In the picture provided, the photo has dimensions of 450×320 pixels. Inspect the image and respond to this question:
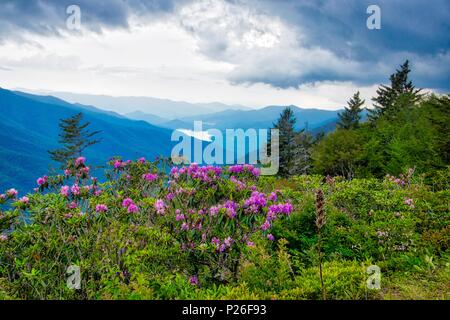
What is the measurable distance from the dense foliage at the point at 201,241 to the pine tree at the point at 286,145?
36192mm

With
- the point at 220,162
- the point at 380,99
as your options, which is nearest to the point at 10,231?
the point at 220,162

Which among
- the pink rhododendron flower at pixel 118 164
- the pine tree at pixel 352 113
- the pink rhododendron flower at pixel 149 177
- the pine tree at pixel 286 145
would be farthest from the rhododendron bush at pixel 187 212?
the pine tree at pixel 352 113

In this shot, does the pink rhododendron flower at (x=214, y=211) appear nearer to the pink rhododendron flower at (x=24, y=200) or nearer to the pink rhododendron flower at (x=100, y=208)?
the pink rhododendron flower at (x=100, y=208)

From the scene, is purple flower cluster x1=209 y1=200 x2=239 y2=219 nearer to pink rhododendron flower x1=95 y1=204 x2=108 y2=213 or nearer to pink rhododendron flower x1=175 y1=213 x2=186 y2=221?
pink rhododendron flower x1=175 y1=213 x2=186 y2=221

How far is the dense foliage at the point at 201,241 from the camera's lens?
3.82 meters

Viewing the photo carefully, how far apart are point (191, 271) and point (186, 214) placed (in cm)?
75

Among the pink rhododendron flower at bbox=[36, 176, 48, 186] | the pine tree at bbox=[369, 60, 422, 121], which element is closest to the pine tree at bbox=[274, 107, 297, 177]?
the pine tree at bbox=[369, 60, 422, 121]

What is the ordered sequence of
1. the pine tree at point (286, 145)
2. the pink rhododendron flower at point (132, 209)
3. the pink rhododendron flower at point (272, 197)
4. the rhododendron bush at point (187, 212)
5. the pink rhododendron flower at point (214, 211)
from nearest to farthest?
the rhododendron bush at point (187, 212) < the pink rhododendron flower at point (132, 209) < the pink rhododendron flower at point (214, 211) < the pink rhododendron flower at point (272, 197) < the pine tree at point (286, 145)

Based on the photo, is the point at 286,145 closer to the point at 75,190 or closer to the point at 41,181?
the point at 41,181

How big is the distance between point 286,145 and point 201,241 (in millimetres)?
41005

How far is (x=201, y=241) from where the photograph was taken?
4785 mm

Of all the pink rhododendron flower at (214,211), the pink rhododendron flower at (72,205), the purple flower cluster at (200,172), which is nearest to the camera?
the pink rhododendron flower at (72,205)
